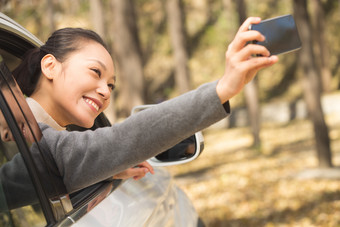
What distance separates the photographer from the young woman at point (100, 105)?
132 cm

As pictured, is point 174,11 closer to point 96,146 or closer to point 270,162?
point 270,162

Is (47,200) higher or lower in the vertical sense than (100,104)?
lower

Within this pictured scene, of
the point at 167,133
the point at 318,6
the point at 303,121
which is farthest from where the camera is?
the point at 318,6

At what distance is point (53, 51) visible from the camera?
1736 millimetres

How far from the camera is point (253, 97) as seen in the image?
14922mm

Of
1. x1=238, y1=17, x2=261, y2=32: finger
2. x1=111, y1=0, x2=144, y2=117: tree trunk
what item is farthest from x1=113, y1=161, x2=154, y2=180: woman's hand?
x1=111, y1=0, x2=144, y2=117: tree trunk

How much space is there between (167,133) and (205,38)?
89.6 ft

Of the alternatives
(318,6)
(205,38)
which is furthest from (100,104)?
(205,38)

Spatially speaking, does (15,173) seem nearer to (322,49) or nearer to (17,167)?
(17,167)

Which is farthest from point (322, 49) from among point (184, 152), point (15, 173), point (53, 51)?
point (15, 173)

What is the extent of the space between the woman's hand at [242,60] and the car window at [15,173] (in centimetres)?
59

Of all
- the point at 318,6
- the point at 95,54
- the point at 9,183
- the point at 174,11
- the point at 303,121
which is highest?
the point at 95,54

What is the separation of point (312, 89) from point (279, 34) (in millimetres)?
7903

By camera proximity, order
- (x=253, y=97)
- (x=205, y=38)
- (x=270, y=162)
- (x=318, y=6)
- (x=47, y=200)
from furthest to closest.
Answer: (x=205, y=38)
(x=318, y=6)
(x=253, y=97)
(x=270, y=162)
(x=47, y=200)
